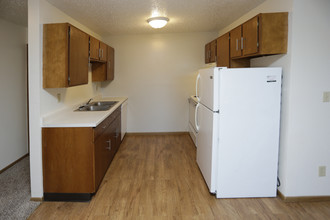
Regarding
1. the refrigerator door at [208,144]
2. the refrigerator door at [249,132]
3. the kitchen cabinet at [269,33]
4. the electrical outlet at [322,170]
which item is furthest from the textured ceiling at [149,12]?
the electrical outlet at [322,170]

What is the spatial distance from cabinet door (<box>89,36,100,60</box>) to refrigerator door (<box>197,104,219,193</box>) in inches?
72.8

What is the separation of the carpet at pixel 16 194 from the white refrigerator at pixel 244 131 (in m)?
2.10

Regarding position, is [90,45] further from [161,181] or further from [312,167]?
[312,167]

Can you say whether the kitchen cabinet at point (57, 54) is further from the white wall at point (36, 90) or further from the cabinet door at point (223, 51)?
the cabinet door at point (223, 51)

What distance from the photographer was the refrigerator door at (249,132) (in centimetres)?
287

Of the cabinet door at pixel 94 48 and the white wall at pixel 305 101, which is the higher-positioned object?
the cabinet door at pixel 94 48

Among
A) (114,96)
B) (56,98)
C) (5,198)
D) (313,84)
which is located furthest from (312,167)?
(114,96)

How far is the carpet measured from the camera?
2.70m

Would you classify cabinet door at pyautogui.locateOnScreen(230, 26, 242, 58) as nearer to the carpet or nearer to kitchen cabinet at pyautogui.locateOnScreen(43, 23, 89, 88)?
kitchen cabinet at pyautogui.locateOnScreen(43, 23, 89, 88)

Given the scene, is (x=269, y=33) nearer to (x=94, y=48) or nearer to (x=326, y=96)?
(x=326, y=96)

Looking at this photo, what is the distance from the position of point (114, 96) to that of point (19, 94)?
6.91ft

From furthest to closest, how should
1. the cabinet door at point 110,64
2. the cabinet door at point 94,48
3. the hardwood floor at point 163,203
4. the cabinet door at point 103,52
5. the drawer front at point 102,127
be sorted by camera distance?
the cabinet door at point 110,64
the cabinet door at point 103,52
the cabinet door at point 94,48
the drawer front at point 102,127
the hardwood floor at point 163,203

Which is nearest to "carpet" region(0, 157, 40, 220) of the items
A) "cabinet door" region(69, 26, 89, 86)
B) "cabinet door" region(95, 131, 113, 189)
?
"cabinet door" region(95, 131, 113, 189)

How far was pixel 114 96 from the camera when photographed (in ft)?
19.5
